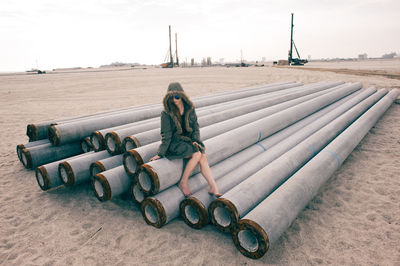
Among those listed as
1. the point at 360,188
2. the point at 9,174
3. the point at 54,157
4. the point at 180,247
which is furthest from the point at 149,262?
the point at 9,174

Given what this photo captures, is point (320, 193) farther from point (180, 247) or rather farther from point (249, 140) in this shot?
point (180, 247)

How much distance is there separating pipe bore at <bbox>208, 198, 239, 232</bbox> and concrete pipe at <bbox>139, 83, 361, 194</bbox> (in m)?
0.72

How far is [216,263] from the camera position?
2816 mm

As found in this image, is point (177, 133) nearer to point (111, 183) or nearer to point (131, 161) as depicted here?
point (131, 161)

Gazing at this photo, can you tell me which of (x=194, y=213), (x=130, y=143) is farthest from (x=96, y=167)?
(x=194, y=213)

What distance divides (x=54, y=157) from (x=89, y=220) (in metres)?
2.15

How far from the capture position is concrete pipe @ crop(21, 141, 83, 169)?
4.91 metres

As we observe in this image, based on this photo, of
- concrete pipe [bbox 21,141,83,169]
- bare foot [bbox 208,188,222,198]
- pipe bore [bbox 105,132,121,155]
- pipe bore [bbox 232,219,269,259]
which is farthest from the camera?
concrete pipe [bbox 21,141,83,169]

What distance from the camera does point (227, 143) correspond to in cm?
435

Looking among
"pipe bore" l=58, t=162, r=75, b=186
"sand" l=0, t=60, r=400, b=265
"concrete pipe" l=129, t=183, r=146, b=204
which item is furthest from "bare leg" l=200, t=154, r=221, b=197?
"pipe bore" l=58, t=162, r=75, b=186

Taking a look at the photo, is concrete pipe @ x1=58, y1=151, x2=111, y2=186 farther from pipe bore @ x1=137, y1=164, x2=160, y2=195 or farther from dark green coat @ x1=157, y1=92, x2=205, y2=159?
dark green coat @ x1=157, y1=92, x2=205, y2=159

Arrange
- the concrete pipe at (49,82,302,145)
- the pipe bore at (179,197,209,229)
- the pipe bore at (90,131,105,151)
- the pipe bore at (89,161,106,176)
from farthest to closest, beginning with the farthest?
1. the concrete pipe at (49,82,302,145)
2. the pipe bore at (90,131,105,151)
3. the pipe bore at (89,161,106,176)
4. the pipe bore at (179,197,209,229)

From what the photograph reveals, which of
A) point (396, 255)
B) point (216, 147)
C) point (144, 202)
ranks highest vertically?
point (216, 147)

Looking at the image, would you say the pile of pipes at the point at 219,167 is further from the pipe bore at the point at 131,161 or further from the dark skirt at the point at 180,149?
the dark skirt at the point at 180,149
